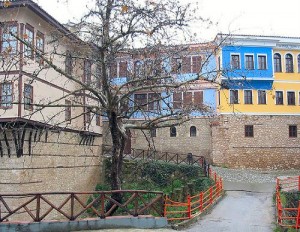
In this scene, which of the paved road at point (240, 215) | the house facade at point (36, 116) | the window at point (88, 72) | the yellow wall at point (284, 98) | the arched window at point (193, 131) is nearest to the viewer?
the paved road at point (240, 215)

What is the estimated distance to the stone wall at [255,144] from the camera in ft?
94.9

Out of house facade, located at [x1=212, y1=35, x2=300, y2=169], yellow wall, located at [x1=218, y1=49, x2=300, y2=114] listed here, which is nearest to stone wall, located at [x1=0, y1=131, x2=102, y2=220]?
house facade, located at [x1=212, y1=35, x2=300, y2=169]

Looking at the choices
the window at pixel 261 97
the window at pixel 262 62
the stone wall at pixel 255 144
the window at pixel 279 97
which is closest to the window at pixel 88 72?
the stone wall at pixel 255 144

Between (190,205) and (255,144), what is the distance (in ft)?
52.2

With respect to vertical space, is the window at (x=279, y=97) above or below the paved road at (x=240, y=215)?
above

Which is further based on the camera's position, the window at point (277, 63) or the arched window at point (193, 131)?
the arched window at point (193, 131)

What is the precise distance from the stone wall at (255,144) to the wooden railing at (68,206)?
9.74 m

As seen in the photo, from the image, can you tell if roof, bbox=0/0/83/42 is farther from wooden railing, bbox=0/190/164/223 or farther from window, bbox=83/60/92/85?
wooden railing, bbox=0/190/164/223

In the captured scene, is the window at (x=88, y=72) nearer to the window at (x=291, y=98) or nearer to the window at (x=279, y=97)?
the window at (x=279, y=97)

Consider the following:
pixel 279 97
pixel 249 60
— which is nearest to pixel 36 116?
pixel 249 60

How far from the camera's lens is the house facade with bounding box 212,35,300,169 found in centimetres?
2881

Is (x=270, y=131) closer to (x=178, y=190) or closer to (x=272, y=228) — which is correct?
(x=178, y=190)

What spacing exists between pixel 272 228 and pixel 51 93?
11.6 meters

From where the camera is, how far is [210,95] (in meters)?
30.0
